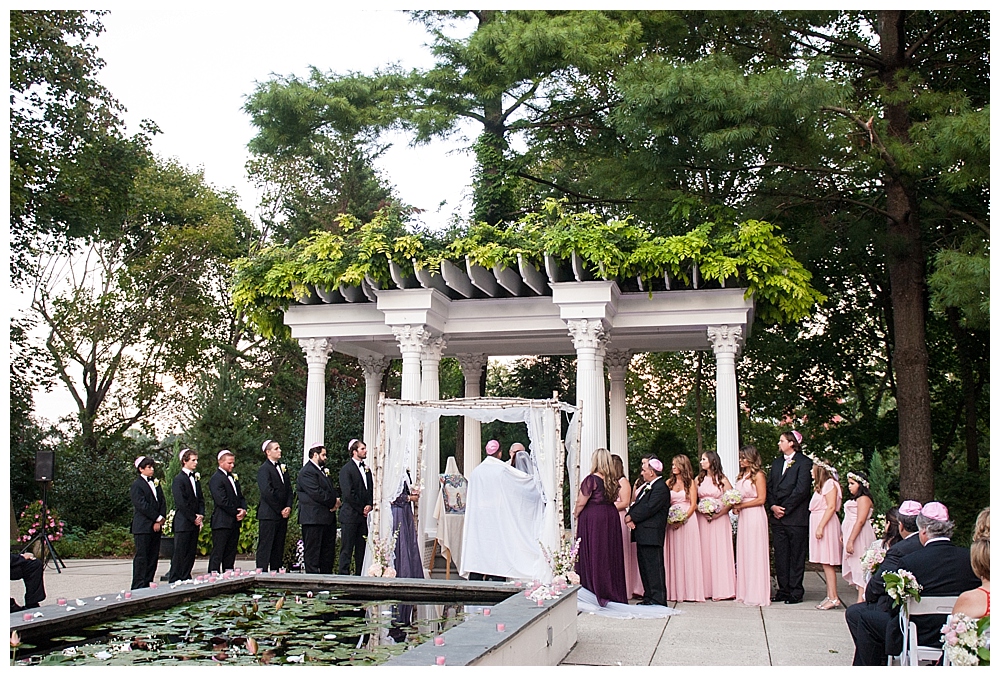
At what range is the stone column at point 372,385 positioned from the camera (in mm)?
16125

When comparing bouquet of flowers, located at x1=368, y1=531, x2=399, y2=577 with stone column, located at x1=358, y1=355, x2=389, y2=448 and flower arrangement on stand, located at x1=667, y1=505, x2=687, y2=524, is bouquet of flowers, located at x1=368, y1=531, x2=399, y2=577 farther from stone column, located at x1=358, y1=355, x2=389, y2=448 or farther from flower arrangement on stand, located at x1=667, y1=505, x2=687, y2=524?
stone column, located at x1=358, y1=355, x2=389, y2=448

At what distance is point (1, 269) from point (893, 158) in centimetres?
1072

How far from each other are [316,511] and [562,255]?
4479 mm

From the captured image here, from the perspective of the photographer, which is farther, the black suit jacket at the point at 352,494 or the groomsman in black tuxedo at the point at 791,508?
the black suit jacket at the point at 352,494

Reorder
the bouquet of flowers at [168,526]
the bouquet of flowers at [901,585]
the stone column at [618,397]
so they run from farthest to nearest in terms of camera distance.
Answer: the stone column at [618,397], the bouquet of flowers at [168,526], the bouquet of flowers at [901,585]

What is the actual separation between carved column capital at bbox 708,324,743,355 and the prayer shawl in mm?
3833

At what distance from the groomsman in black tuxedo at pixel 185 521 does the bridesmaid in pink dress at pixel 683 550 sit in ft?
17.7

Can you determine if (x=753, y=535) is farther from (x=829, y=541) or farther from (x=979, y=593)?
(x=979, y=593)

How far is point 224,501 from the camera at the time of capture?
1096 centimetres

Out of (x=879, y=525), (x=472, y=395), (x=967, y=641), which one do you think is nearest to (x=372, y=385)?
(x=472, y=395)

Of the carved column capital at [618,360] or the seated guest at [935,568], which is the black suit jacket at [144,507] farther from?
the carved column capital at [618,360]

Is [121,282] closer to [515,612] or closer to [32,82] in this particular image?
[32,82]

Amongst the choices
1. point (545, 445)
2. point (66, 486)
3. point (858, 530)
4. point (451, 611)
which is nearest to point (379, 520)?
point (545, 445)

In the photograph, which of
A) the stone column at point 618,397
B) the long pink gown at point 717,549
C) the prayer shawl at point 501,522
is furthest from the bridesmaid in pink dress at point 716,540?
the stone column at point 618,397
